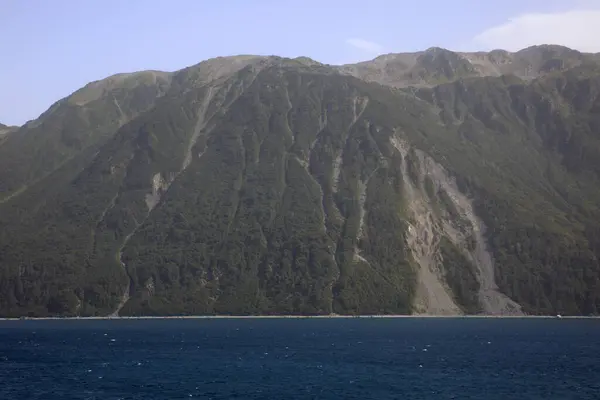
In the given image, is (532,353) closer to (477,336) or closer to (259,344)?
(477,336)

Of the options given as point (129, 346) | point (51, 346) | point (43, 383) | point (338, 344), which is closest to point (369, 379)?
point (43, 383)

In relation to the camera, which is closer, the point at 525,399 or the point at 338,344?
the point at 525,399

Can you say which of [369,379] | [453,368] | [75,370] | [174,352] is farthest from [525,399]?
[174,352]

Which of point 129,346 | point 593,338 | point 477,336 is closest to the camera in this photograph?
point 129,346

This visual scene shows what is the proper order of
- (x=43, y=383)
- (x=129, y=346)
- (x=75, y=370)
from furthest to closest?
(x=129, y=346)
(x=75, y=370)
(x=43, y=383)

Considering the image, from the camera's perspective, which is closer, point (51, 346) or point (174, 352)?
point (174, 352)

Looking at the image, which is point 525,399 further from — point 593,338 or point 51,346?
point 51,346
